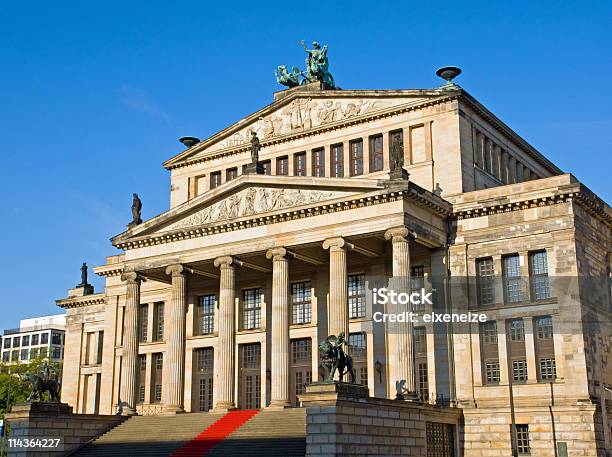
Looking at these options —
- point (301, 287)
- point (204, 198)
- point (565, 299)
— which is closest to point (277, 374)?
point (301, 287)

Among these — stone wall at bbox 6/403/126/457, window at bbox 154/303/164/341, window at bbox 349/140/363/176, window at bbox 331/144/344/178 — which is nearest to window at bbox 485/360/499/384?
window at bbox 349/140/363/176

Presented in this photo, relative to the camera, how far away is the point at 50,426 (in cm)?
4494

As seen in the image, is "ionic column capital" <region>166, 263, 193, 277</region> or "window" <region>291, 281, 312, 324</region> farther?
"window" <region>291, 281, 312, 324</region>

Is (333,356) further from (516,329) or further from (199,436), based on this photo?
(516,329)

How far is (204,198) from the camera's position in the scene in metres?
48.5

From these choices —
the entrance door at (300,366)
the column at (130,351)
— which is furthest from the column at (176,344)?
the entrance door at (300,366)

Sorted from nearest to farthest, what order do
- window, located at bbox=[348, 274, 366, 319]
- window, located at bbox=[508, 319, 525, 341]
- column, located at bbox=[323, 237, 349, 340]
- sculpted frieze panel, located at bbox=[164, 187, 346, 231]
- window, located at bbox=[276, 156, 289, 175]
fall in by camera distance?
column, located at bbox=[323, 237, 349, 340] < window, located at bbox=[508, 319, 525, 341] < sculpted frieze panel, located at bbox=[164, 187, 346, 231] < window, located at bbox=[348, 274, 366, 319] < window, located at bbox=[276, 156, 289, 175]

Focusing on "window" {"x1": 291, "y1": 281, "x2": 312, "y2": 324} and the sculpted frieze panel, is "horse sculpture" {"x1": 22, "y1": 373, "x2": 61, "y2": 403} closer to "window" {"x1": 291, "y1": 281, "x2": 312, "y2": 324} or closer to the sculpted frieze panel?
the sculpted frieze panel

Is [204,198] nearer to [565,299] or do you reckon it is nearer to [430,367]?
[430,367]

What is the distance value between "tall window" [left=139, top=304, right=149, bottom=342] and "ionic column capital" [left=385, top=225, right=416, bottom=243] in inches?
873

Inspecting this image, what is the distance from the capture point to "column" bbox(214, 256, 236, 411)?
151 ft

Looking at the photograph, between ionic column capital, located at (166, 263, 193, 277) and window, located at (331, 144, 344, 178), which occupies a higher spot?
window, located at (331, 144, 344, 178)

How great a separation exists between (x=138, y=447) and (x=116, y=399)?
15.7 meters

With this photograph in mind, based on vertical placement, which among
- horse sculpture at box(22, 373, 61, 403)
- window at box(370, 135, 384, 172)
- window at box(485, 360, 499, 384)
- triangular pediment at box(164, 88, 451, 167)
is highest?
triangular pediment at box(164, 88, 451, 167)
